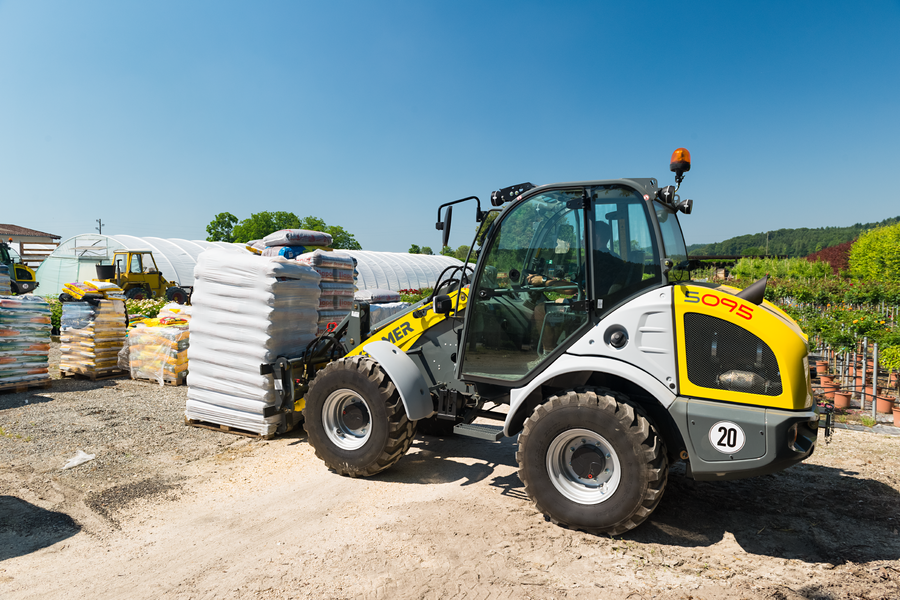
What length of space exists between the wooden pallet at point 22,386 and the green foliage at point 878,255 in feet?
70.2

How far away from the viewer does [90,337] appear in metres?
9.00

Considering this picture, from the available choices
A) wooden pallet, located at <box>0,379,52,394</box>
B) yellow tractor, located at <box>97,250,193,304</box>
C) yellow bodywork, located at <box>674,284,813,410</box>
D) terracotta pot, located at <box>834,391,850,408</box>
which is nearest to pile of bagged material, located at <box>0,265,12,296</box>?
yellow tractor, located at <box>97,250,193,304</box>

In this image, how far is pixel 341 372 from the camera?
15.2 ft

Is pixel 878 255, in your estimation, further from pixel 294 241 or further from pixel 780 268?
pixel 294 241

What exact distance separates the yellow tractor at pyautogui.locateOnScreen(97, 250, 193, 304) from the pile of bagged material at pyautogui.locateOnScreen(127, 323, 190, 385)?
432 inches

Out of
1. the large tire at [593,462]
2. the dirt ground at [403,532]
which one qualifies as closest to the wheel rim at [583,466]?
the large tire at [593,462]

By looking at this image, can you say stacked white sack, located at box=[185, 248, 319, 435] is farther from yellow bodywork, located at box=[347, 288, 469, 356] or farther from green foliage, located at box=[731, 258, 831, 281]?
green foliage, located at box=[731, 258, 831, 281]

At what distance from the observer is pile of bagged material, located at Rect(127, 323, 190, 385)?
28.2ft

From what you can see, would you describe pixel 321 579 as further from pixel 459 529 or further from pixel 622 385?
pixel 622 385

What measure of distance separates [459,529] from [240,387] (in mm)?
3252

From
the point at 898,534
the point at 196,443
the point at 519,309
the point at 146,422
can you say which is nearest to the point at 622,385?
the point at 519,309

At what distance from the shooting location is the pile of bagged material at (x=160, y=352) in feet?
28.2

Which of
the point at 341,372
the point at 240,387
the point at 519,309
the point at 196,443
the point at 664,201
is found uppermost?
the point at 664,201

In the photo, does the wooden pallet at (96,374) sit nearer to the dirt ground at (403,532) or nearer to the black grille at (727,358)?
the dirt ground at (403,532)
